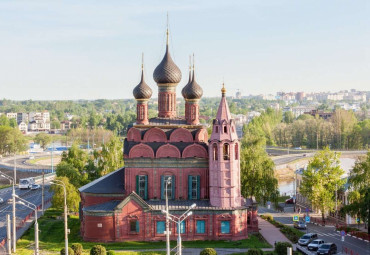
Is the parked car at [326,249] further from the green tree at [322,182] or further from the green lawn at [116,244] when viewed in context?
the green tree at [322,182]

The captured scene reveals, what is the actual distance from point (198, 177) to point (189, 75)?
10089 mm

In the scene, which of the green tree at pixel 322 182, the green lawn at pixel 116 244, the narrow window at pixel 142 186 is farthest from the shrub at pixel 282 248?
the green tree at pixel 322 182

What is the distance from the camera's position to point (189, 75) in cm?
5188

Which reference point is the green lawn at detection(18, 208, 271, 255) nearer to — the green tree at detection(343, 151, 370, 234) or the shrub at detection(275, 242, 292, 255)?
the shrub at detection(275, 242, 292, 255)

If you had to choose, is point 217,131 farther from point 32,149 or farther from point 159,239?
point 32,149

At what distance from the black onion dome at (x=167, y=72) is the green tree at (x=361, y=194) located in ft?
58.2

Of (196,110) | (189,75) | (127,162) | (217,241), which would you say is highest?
(189,75)

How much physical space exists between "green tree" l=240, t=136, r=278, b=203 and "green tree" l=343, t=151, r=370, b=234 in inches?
294

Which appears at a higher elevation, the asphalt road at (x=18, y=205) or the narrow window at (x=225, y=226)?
the narrow window at (x=225, y=226)

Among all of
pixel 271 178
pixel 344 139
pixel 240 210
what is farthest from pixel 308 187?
pixel 344 139

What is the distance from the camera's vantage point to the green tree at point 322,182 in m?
53.2

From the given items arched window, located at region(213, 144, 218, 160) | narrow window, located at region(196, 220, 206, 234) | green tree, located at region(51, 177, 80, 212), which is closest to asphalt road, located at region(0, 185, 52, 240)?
green tree, located at region(51, 177, 80, 212)

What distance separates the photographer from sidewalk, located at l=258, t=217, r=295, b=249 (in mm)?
45438

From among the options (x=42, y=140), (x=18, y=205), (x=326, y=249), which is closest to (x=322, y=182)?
(x=326, y=249)
